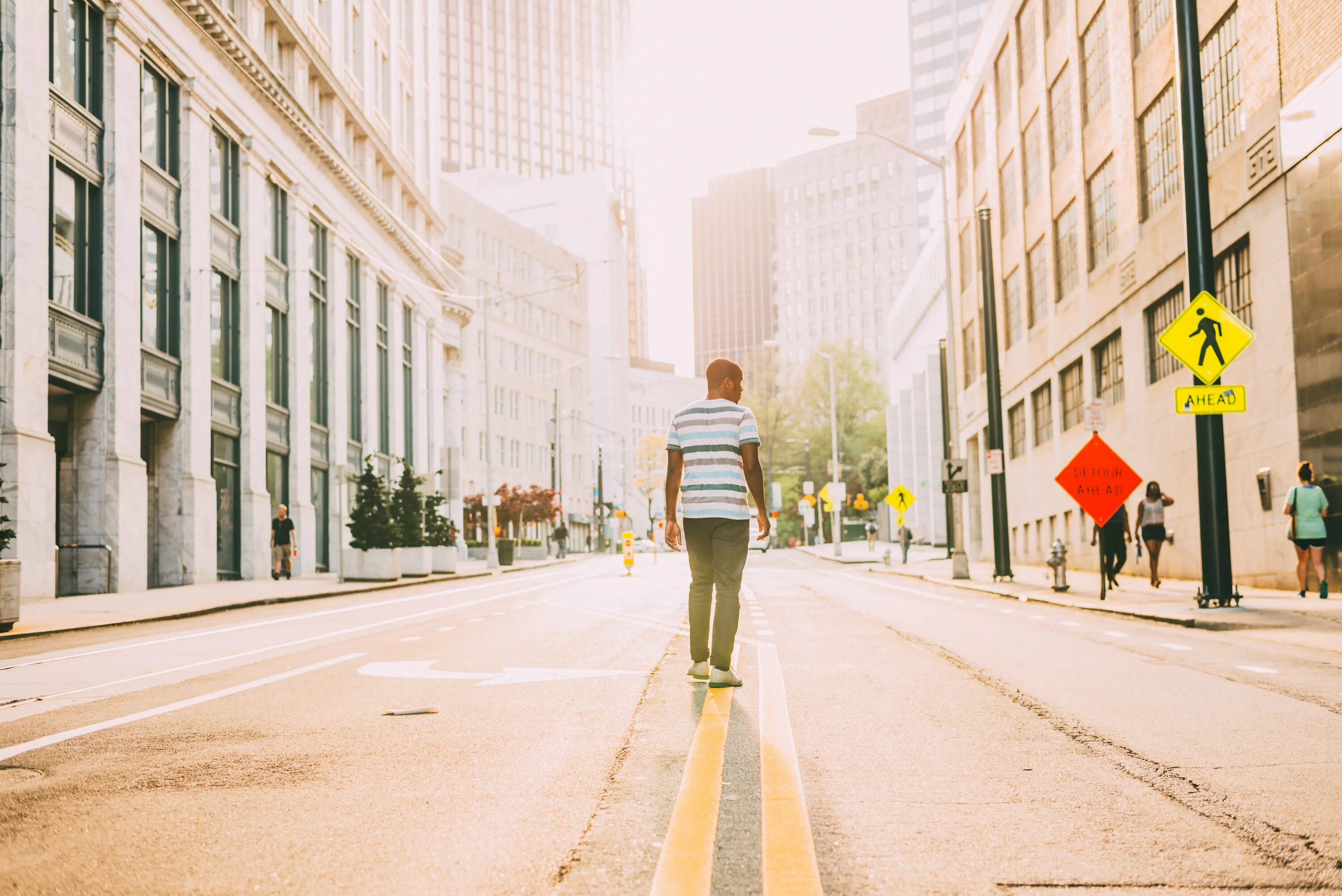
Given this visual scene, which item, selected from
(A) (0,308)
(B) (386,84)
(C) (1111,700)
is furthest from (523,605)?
(B) (386,84)

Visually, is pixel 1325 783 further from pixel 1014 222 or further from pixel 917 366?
pixel 917 366

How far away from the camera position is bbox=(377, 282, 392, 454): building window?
168 feet

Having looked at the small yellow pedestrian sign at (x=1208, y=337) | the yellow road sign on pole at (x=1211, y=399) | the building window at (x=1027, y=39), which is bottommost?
the yellow road sign on pole at (x=1211, y=399)

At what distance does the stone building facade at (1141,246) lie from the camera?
18.2 m

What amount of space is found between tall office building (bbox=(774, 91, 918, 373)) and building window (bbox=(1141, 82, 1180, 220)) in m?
127

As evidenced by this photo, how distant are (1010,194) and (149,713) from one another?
3911cm

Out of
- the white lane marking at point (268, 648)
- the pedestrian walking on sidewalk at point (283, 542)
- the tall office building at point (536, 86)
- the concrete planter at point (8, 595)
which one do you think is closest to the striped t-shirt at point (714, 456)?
the white lane marking at point (268, 648)

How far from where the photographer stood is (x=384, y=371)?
5194cm

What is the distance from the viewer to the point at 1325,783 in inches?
198

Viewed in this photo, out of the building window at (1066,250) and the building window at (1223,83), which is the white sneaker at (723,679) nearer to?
the building window at (1223,83)

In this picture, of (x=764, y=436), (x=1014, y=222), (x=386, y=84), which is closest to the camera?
(x=1014, y=222)

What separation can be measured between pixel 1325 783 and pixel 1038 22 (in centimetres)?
3522

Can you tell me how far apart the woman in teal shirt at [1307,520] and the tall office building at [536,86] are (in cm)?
12297


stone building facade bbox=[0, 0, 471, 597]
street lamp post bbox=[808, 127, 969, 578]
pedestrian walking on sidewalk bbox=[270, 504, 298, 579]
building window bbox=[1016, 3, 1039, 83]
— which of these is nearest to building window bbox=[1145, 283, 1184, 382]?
street lamp post bbox=[808, 127, 969, 578]
